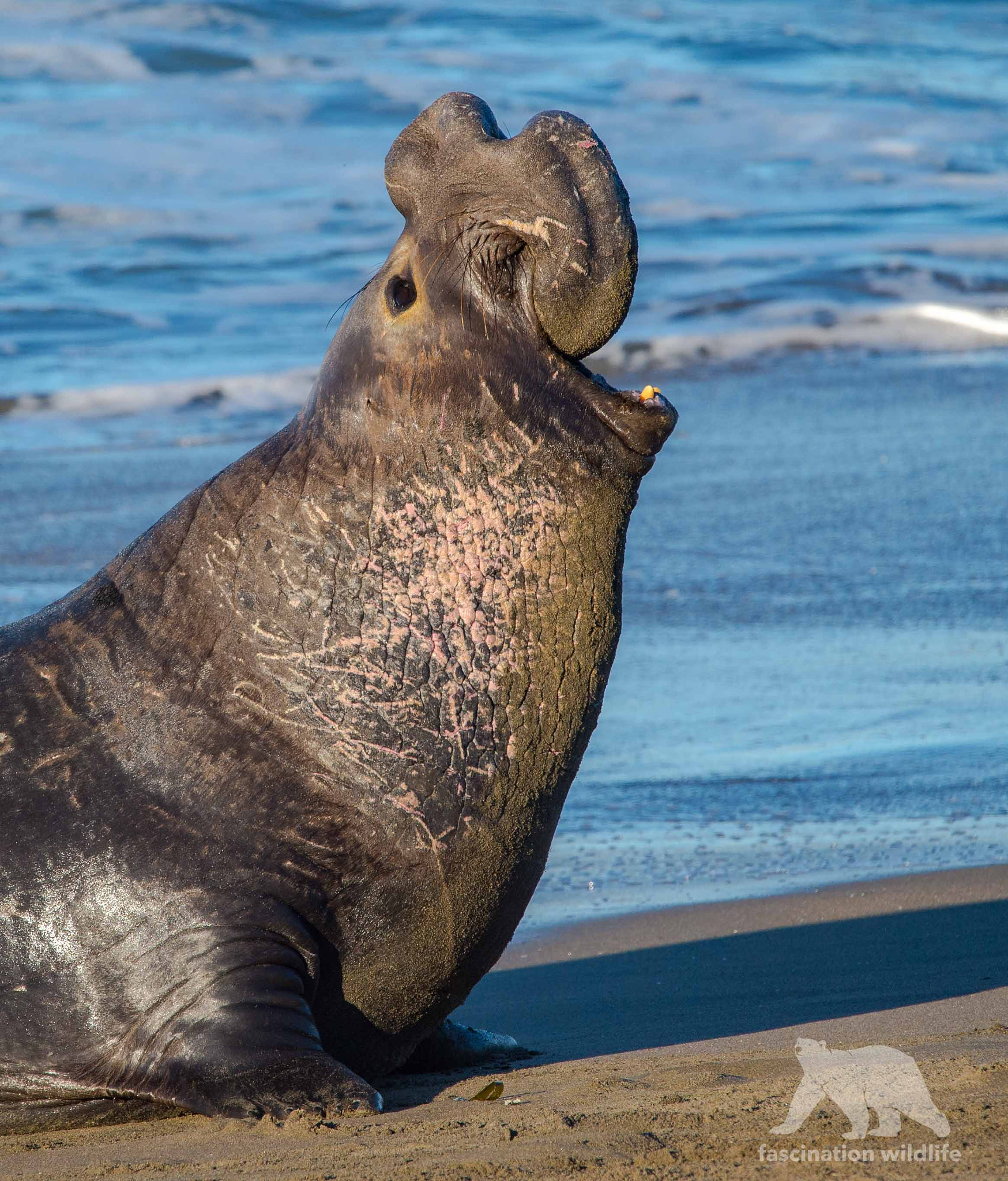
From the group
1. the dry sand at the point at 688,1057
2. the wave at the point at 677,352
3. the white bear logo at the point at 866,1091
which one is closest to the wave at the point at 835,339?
the wave at the point at 677,352

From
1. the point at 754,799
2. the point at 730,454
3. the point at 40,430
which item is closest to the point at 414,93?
the point at 40,430

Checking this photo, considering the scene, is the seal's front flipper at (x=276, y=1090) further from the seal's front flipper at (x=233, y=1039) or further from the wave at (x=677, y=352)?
the wave at (x=677, y=352)

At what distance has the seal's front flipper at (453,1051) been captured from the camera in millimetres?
3840

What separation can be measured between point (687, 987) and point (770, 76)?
2881 cm

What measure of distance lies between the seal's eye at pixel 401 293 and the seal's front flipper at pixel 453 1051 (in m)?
1.58

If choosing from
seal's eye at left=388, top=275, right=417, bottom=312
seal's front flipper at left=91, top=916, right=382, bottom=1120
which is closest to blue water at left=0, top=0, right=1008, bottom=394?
seal's eye at left=388, top=275, right=417, bottom=312

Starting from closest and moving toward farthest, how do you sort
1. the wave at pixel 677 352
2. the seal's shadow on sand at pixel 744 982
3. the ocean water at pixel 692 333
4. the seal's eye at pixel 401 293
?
the seal's eye at pixel 401 293, the seal's shadow on sand at pixel 744 982, the ocean water at pixel 692 333, the wave at pixel 677 352

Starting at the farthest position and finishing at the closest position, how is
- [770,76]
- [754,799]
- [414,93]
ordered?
[770,76] → [414,93] → [754,799]

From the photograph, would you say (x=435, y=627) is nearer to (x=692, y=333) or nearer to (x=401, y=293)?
(x=401, y=293)

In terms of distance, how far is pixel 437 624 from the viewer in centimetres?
344

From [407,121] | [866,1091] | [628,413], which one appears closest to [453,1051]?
[866,1091]

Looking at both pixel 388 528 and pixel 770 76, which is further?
pixel 770 76

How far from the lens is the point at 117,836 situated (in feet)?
11.0

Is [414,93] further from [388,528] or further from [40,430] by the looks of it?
[388,528]
